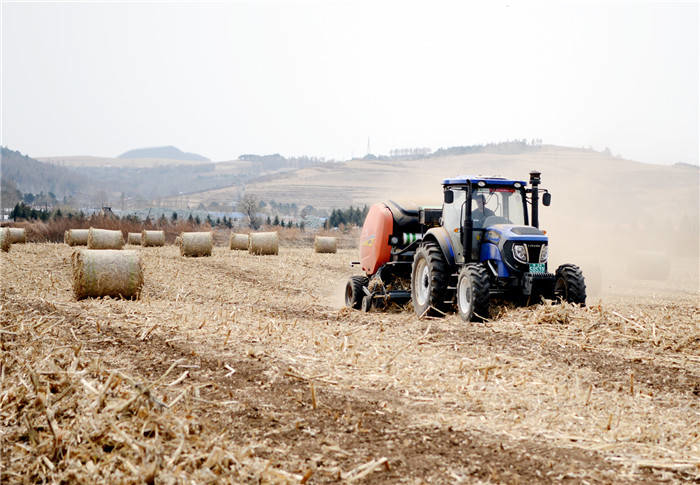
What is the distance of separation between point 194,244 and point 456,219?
1434cm

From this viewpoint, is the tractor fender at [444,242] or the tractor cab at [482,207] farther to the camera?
the tractor fender at [444,242]

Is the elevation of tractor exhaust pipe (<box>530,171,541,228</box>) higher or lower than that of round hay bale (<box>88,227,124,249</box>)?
higher

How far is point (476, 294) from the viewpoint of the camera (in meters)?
9.10

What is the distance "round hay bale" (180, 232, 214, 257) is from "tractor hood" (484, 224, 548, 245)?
588 inches

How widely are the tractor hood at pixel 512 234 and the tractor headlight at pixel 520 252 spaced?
0.13 m

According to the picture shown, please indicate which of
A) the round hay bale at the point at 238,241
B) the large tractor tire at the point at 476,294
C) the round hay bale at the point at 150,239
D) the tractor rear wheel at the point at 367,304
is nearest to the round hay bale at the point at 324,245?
the round hay bale at the point at 238,241

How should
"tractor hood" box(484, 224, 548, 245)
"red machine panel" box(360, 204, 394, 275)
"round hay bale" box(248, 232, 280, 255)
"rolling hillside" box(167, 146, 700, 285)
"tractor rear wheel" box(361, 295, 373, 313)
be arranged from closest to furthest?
"tractor hood" box(484, 224, 548, 245) → "tractor rear wheel" box(361, 295, 373, 313) → "red machine panel" box(360, 204, 394, 275) → "round hay bale" box(248, 232, 280, 255) → "rolling hillside" box(167, 146, 700, 285)

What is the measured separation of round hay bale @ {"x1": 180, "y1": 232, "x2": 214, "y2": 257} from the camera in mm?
22547

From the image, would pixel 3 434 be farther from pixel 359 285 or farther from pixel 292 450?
pixel 359 285

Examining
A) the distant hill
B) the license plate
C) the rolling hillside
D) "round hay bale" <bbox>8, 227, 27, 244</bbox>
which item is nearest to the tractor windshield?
the license plate

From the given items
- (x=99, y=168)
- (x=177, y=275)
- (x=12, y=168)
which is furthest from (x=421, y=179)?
(x=99, y=168)

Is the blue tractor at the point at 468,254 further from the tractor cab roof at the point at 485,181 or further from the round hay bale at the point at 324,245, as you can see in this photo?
the round hay bale at the point at 324,245

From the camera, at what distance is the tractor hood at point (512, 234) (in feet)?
30.9

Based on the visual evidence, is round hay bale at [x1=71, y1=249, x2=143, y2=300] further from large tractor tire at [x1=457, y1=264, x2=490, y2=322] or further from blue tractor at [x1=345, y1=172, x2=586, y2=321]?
large tractor tire at [x1=457, y1=264, x2=490, y2=322]
